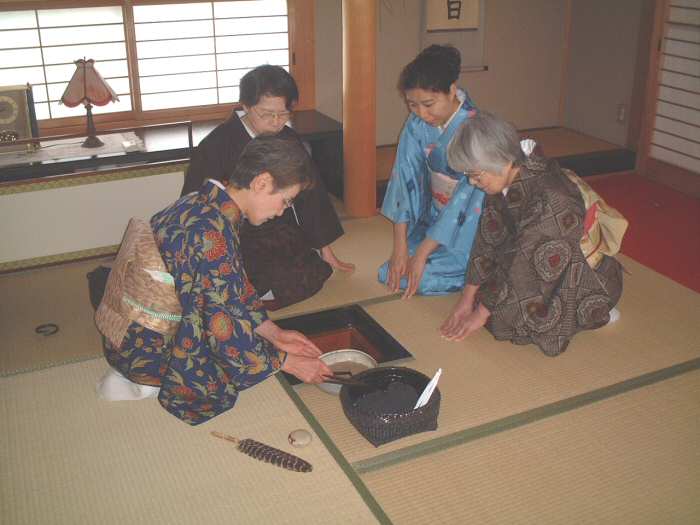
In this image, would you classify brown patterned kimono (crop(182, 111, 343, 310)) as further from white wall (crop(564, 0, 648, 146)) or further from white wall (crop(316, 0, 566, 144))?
white wall (crop(564, 0, 648, 146))

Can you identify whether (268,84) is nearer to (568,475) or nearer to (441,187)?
(441,187)

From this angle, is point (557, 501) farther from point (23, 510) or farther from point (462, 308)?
point (23, 510)

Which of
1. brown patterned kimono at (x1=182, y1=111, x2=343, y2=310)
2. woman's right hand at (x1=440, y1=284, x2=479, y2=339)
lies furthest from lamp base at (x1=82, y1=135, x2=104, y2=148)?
woman's right hand at (x1=440, y1=284, x2=479, y2=339)

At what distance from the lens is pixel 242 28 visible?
18.0ft

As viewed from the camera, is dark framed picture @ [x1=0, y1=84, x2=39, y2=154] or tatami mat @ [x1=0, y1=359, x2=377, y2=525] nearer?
tatami mat @ [x1=0, y1=359, x2=377, y2=525]

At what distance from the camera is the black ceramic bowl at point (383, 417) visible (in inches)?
101

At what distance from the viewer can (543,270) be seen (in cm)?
312

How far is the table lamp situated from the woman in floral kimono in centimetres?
210

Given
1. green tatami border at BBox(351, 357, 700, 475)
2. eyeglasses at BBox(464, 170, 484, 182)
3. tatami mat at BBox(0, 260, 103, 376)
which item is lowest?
green tatami border at BBox(351, 357, 700, 475)

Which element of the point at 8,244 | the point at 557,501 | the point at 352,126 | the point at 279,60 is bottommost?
the point at 557,501

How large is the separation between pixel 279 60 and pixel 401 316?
281 centimetres

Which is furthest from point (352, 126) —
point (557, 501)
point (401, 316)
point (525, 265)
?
point (557, 501)

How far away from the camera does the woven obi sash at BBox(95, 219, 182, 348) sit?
2.57m

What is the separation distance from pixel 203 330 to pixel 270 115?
1301 mm
